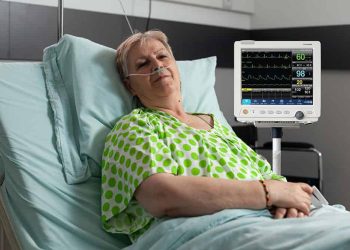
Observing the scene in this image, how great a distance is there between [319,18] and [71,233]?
2.36 metres

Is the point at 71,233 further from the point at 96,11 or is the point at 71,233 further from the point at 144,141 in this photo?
the point at 96,11

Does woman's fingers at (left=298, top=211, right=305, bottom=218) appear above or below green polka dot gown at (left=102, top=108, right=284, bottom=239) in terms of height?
below

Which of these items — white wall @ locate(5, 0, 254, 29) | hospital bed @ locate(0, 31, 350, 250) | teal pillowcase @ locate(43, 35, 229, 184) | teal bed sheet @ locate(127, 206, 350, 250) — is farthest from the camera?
white wall @ locate(5, 0, 254, 29)

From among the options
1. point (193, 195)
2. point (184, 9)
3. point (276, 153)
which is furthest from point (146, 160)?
point (184, 9)

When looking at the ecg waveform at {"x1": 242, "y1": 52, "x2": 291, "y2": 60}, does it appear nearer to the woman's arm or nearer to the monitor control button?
the monitor control button

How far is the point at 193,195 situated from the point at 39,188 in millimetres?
487

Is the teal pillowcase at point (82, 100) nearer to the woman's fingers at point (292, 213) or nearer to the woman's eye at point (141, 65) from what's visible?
the woman's eye at point (141, 65)

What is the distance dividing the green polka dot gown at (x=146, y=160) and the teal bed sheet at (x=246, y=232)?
0.14 metres

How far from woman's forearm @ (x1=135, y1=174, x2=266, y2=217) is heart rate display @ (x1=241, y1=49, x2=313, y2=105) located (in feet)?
3.80

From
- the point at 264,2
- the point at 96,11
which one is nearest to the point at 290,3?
the point at 264,2

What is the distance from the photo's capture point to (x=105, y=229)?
1.86 meters

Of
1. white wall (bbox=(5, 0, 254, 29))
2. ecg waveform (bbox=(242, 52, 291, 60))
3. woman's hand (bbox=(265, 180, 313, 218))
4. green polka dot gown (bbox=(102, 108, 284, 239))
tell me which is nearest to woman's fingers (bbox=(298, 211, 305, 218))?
woman's hand (bbox=(265, 180, 313, 218))

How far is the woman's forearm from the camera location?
170 centimetres

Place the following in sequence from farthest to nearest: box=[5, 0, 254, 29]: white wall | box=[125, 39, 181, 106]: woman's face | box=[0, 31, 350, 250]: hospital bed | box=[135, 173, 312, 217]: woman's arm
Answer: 1. box=[5, 0, 254, 29]: white wall
2. box=[125, 39, 181, 106]: woman's face
3. box=[135, 173, 312, 217]: woman's arm
4. box=[0, 31, 350, 250]: hospital bed
